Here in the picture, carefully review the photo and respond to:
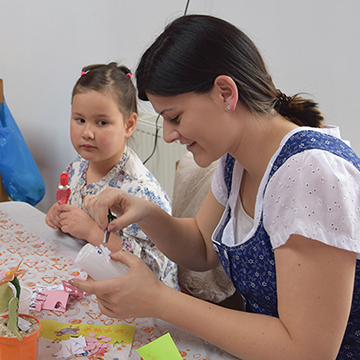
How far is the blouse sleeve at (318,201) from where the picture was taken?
30.2 inches

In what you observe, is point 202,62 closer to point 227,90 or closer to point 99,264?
point 227,90

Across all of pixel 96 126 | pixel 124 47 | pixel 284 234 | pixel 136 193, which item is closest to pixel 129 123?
pixel 96 126

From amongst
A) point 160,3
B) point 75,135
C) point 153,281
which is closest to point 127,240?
point 75,135

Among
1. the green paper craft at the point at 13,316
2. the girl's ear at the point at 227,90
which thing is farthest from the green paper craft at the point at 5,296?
the girl's ear at the point at 227,90

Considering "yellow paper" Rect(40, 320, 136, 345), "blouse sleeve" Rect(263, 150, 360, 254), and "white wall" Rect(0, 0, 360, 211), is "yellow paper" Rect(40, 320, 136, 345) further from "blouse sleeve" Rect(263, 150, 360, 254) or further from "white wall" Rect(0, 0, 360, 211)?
"white wall" Rect(0, 0, 360, 211)

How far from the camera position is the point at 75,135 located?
5.03 feet

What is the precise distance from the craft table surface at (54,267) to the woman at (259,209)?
2.9 inches

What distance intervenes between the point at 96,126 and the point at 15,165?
1191 millimetres

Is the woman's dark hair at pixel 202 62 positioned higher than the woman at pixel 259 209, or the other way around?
the woman's dark hair at pixel 202 62

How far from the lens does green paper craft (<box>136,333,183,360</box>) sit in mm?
838

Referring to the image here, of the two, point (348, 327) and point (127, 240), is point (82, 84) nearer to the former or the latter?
point (127, 240)

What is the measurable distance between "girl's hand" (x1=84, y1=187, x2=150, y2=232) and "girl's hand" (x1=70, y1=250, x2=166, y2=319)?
0.49 ft

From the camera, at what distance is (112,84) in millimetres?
1562

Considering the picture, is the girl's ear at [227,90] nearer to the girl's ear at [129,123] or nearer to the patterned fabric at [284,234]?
the patterned fabric at [284,234]
